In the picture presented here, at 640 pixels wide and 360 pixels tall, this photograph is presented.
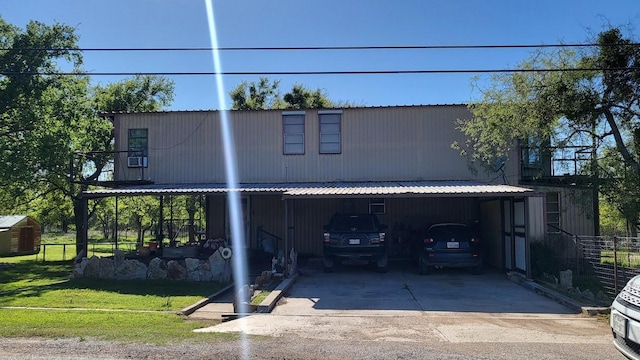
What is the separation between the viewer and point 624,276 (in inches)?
425

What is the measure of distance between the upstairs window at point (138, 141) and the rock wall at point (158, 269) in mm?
5661

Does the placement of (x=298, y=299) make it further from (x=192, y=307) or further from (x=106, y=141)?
(x=106, y=141)

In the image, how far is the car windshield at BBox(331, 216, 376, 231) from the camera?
1455 cm

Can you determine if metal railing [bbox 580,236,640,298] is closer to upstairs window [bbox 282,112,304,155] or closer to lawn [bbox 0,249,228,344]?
lawn [bbox 0,249,228,344]

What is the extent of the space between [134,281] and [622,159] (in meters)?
14.3

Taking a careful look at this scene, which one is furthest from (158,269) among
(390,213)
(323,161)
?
(390,213)

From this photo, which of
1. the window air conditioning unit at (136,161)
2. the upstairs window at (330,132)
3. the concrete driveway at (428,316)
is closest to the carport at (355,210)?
the window air conditioning unit at (136,161)

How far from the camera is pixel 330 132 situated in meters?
18.8

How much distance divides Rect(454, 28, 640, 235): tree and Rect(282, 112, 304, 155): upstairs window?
22.1 feet

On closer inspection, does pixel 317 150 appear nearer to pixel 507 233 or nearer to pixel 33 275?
pixel 507 233

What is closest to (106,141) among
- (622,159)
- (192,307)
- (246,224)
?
(246,224)

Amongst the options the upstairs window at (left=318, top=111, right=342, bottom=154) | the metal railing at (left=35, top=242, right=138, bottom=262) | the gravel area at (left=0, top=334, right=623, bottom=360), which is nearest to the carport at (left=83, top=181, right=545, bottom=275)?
the upstairs window at (left=318, top=111, right=342, bottom=154)

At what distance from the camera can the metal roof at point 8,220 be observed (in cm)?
2991

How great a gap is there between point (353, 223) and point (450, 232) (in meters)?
2.82
